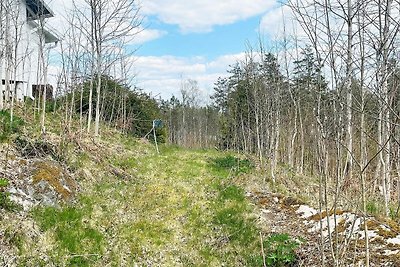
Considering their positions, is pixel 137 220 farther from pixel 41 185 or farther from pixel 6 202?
pixel 6 202

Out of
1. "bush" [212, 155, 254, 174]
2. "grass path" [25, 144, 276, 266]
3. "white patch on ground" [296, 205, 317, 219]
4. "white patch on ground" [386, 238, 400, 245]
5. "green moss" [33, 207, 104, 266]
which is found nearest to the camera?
"white patch on ground" [386, 238, 400, 245]

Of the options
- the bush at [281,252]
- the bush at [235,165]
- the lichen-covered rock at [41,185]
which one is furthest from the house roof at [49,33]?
the bush at [281,252]

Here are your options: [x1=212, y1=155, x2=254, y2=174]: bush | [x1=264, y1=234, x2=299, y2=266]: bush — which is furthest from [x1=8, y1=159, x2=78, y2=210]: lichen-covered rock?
[x1=212, y1=155, x2=254, y2=174]: bush

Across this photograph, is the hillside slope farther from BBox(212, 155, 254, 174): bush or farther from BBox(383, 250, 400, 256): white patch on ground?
BBox(212, 155, 254, 174): bush

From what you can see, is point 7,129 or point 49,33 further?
point 49,33

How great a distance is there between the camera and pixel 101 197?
9.09 meters

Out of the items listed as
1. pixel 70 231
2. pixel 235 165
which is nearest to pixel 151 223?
pixel 70 231

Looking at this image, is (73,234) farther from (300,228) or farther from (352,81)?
(352,81)

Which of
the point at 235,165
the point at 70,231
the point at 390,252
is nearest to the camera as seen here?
the point at 390,252

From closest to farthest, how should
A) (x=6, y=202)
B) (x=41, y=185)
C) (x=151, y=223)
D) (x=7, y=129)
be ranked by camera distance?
(x=6, y=202)
(x=41, y=185)
(x=151, y=223)
(x=7, y=129)

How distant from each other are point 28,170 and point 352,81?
610 cm

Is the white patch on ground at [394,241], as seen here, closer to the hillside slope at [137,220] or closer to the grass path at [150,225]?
the hillside slope at [137,220]

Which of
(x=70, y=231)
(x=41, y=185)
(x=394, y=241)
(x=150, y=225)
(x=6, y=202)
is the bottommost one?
(x=150, y=225)

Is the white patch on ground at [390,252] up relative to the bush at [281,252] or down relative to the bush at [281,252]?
up
